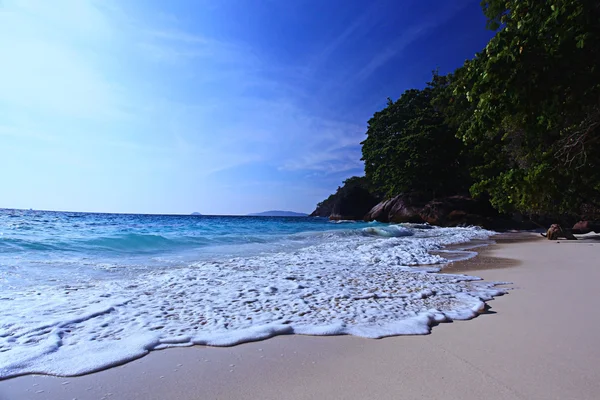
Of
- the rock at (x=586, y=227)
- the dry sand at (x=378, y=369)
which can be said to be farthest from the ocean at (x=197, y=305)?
the rock at (x=586, y=227)

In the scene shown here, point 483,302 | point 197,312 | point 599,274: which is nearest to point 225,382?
point 197,312

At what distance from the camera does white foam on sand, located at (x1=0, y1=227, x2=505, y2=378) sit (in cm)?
277

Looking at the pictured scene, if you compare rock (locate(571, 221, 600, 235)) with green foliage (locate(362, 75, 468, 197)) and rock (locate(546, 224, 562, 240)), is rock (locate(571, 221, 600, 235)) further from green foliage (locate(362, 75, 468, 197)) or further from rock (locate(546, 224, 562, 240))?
green foliage (locate(362, 75, 468, 197))

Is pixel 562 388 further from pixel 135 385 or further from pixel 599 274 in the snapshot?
pixel 599 274

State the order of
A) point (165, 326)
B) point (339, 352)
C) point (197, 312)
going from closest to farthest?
point (339, 352), point (165, 326), point (197, 312)

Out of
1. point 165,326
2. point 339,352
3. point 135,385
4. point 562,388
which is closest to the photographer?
point 562,388

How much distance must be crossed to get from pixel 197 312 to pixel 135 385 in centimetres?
166

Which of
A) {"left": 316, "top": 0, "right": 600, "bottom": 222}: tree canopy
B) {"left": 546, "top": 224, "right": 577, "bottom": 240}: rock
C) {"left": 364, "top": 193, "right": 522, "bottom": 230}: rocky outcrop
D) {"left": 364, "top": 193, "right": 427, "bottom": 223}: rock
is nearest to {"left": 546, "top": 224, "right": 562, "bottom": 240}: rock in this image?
{"left": 546, "top": 224, "right": 577, "bottom": 240}: rock

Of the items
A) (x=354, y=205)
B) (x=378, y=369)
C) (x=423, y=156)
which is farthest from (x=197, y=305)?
(x=354, y=205)

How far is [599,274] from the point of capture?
232 inches

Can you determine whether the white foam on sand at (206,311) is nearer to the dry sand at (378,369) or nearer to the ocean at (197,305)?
the ocean at (197,305)

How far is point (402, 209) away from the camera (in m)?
35.1

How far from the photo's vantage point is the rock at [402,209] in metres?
33.2

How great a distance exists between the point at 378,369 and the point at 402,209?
113ft
